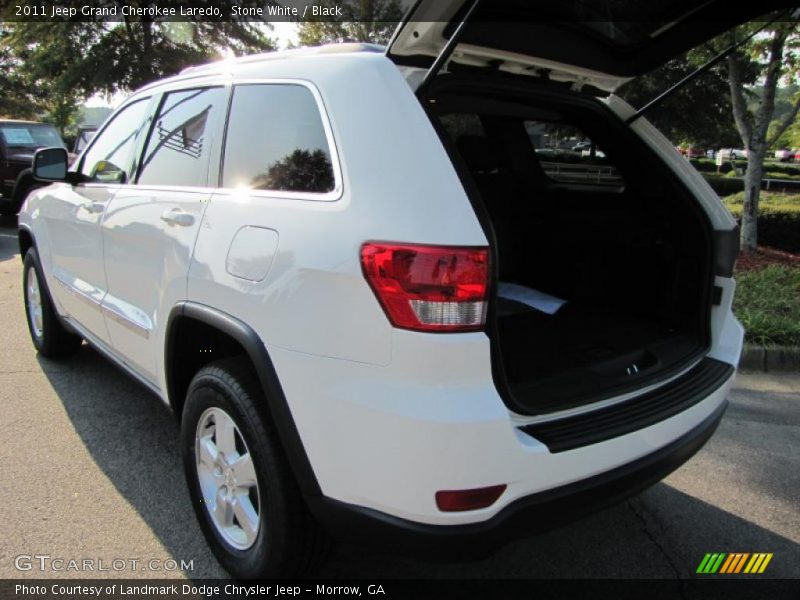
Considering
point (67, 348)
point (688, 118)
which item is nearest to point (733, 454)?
point (67, 348)

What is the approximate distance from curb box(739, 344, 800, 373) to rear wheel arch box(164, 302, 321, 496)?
161 inches

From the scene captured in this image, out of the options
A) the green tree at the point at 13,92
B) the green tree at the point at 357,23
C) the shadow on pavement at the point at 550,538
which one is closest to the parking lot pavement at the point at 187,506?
the shadow on pavement at the point at 550,538

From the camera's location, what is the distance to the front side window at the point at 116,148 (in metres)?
3.21

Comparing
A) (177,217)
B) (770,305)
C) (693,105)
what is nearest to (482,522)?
(177,217)

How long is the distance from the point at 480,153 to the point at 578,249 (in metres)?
0.78

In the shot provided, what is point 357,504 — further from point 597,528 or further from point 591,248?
point 591,248

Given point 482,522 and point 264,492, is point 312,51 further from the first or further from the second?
point 482,522

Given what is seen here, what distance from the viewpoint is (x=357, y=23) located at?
17.7 meters

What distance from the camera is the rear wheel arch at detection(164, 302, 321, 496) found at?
6.14 ft

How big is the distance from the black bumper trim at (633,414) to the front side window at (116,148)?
94.9 inches

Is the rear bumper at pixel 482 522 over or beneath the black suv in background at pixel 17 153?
beneath

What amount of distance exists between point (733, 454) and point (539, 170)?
197 centimetres

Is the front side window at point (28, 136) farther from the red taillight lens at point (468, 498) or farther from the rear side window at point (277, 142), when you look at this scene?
the red taillight lens at point (468, 498)

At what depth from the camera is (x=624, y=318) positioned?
3.03 meters
